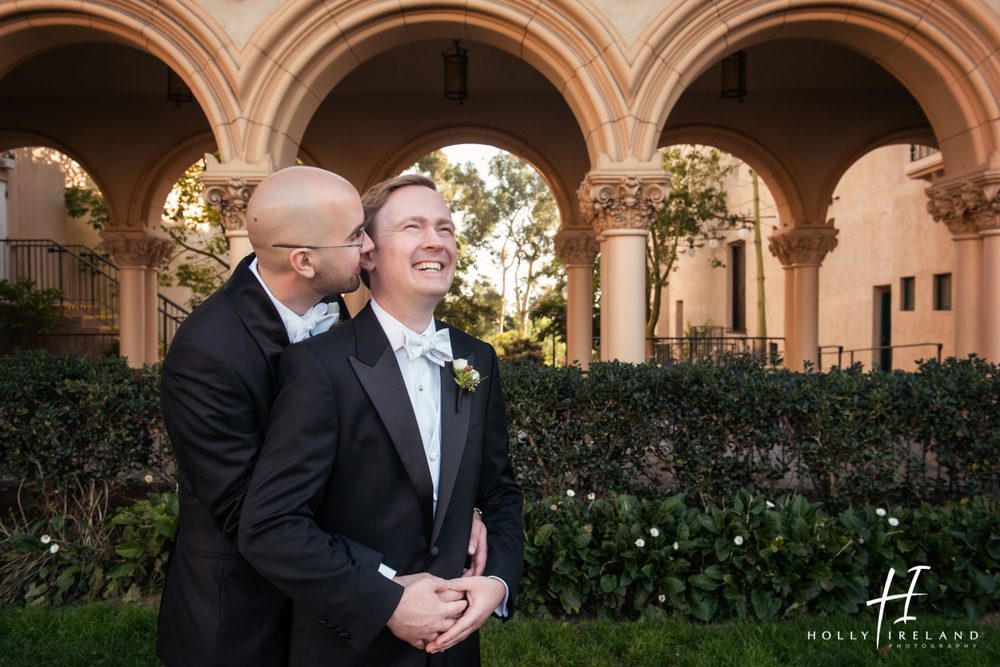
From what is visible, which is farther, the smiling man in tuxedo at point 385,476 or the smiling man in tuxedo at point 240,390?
the smiling man in tuxedo at point 240,390

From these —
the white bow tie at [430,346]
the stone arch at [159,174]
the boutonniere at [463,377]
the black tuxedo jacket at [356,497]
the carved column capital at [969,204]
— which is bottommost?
the black tuxedo jacket at [356,497]

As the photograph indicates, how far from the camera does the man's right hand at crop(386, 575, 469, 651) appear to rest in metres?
1.51

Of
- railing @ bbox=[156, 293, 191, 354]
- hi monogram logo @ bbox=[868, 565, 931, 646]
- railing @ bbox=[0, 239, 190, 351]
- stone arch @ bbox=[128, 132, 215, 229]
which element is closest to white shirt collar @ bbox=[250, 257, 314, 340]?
hi monogram logo @ bbox=[868, 565, 931, 646]

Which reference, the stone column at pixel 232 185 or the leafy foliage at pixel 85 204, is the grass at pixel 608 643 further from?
the leafy foliage at pixel 85 204

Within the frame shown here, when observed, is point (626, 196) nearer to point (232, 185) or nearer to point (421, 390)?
point (232, 185)

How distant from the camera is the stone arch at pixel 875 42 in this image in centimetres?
674

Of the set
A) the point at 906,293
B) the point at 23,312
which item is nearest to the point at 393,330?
the point at 23,312

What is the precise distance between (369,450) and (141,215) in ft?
39.7

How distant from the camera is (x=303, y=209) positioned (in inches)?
64.2

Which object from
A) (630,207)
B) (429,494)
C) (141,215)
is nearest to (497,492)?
(429,494)

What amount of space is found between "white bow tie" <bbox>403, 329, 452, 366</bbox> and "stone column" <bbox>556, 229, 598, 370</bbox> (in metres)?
10.2

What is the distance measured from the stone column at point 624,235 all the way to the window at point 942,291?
35.8 feet

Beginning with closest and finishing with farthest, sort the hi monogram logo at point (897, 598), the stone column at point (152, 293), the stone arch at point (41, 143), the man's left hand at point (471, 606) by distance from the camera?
1. the man's left hand at point (471, 606)
2. the hi monogram logo at point (897, 598)
3. the stone arch at point (41, 143)
4. the stone column at point (152, 293)

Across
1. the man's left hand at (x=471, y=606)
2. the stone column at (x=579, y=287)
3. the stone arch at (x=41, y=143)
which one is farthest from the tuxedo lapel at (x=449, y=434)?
the stone arch at (x=41, y=143)
